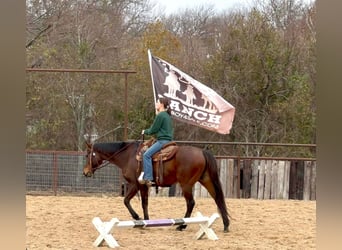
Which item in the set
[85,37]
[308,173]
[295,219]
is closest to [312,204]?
[308,173]

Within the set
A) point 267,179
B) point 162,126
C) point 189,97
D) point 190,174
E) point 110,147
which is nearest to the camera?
point 162,126

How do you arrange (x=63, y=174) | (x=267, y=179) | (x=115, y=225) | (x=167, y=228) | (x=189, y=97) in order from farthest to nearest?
(x=267, y=179), (x=63, y=174), (x=189, y=97), (x=167, y=228), (x=115, y=225)

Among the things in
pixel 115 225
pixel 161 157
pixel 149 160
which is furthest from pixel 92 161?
pixel 115 225

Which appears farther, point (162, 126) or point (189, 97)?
point (189, 97)

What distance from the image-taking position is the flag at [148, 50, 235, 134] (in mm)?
11688

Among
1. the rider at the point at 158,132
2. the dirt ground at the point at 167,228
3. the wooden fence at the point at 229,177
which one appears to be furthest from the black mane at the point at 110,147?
the wooden fence at the point at 229,177

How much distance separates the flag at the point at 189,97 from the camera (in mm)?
11688

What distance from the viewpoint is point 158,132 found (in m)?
7.71

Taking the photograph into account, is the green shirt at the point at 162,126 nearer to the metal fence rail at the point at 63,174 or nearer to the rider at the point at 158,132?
the rider at the point at 158,132

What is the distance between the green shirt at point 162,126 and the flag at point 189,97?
4.07 m

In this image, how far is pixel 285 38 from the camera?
19109mm

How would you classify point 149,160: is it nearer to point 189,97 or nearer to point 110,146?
point 110,146

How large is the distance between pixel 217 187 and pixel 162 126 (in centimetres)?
111
